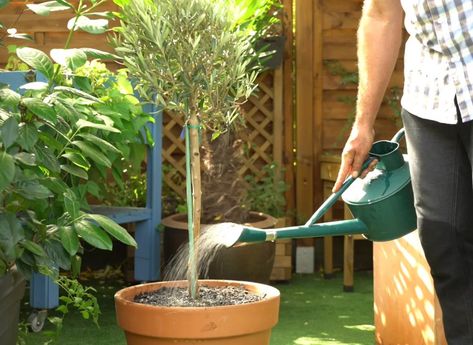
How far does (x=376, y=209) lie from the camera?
2439 mm

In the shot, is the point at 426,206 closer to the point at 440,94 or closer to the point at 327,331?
the point at 440,94

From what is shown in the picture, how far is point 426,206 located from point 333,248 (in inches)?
127

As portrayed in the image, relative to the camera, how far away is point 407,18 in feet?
7.15

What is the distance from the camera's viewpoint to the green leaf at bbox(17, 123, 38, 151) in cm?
244

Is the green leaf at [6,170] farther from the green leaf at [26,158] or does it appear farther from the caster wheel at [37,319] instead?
the caster wheel at [37,319]

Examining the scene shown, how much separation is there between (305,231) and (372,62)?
1.49ft

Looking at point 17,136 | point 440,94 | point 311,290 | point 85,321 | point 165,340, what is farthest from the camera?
point 311,290

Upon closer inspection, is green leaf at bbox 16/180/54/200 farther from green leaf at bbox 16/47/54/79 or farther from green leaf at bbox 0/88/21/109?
green leaf at bbox 16/47/54/79

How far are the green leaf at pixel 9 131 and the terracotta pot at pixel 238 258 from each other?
6.11 ft

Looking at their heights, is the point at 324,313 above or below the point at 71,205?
below

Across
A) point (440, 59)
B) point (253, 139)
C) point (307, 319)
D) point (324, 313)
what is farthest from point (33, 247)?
point (253, 139)

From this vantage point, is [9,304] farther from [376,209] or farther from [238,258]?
[238,258]

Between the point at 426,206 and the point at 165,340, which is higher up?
the point at 426,206

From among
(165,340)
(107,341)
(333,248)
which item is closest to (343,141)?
(333,248)
